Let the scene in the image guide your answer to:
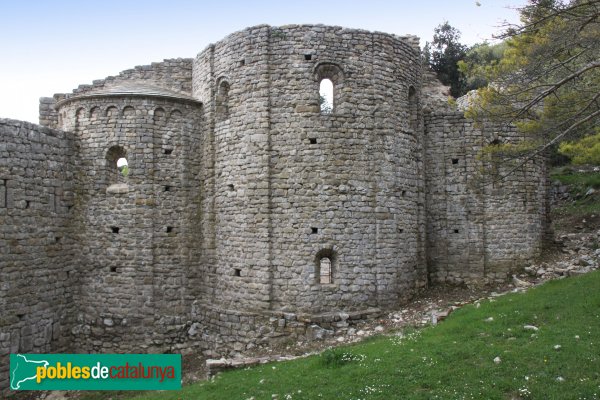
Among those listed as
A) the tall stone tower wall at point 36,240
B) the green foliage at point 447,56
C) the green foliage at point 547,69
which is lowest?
the tall stone tower wall at point 36,240

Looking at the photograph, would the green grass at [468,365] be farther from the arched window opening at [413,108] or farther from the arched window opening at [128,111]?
the arched window opening at [128,111]

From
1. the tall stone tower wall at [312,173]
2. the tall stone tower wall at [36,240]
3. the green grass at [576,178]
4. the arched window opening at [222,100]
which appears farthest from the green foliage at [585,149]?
the green grass at [576,178]

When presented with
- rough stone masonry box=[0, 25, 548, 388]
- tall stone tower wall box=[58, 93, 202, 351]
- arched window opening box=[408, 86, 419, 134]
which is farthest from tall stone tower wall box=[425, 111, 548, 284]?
tall stone tower wall box=[58, 93, 202, 351]

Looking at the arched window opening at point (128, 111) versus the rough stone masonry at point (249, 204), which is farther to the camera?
the arched window opening at point (128, 111)

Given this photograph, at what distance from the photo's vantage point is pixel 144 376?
11.1 metres

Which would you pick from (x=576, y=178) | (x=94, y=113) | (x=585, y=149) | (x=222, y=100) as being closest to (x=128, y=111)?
(x=94, y=113)

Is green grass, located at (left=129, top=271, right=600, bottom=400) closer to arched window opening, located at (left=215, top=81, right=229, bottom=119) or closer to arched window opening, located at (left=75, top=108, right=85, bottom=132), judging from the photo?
arched window opening, located at (left=215, top=81, right=229, bottom=119)

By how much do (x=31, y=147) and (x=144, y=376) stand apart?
645 cm

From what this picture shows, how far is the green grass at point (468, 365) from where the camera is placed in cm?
650

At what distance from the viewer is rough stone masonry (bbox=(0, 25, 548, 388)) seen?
1187cm

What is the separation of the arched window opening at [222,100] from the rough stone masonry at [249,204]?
6cm

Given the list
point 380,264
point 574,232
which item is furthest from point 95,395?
point 574,232

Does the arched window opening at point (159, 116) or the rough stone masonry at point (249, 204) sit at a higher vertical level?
the arched window opening at point (159, 116)

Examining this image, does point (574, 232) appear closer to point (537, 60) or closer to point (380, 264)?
point (380, 264)
